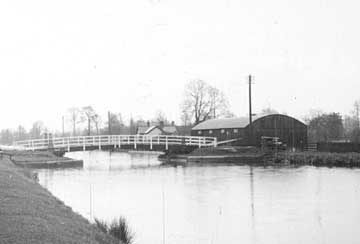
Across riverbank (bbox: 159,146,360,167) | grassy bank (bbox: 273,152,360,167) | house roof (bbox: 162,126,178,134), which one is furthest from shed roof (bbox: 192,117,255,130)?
house roof (bbox: 162,126,178,134)

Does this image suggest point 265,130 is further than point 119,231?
Yes

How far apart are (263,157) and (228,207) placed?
91.2 feet

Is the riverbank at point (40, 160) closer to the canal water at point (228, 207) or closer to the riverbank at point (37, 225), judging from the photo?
the canal water at point (228, 207)

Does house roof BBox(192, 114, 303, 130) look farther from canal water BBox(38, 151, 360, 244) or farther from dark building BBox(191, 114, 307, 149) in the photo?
canal water BBox(38, 151, 360, 244)

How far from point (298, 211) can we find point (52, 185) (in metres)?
13.9

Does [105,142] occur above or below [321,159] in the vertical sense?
above

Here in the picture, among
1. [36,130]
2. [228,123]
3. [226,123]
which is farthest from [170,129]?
[36,130]

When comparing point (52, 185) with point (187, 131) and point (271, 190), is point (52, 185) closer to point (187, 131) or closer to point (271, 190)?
point (271, 190)

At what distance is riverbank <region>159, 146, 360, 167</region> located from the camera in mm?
35625

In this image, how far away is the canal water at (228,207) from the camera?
11.8 metres

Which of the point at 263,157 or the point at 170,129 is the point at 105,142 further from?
the point at 170,129

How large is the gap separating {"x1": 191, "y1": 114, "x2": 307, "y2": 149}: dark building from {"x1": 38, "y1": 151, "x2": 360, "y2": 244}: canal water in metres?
25.1

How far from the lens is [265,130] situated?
52.2 meters

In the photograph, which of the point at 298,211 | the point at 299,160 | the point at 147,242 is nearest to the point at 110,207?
the point at 147,242
